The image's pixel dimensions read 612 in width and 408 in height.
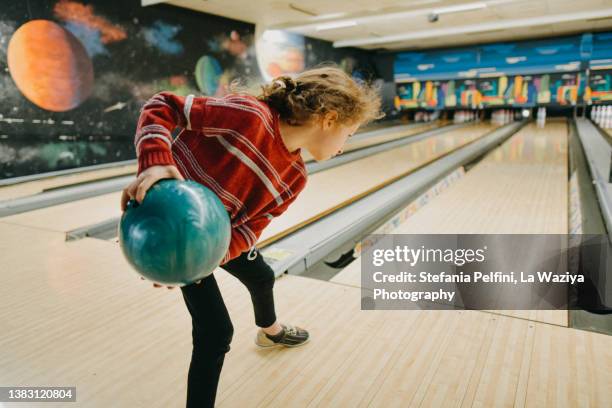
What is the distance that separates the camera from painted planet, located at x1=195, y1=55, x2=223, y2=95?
21.9 feet

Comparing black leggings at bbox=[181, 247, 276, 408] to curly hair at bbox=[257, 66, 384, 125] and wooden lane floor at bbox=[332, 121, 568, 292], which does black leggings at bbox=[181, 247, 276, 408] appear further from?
wooden lane floor at bbox=[332, 121, 568, 292]

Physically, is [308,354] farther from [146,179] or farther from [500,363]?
[146,179]

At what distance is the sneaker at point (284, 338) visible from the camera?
1.44m

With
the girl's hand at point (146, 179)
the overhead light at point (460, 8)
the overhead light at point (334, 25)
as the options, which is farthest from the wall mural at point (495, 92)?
the girl's hand at point (146, 179)

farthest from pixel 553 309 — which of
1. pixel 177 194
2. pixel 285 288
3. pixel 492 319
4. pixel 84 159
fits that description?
pixel 84 159

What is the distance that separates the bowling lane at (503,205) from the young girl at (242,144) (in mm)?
1053

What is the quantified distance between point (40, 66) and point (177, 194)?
503 cm

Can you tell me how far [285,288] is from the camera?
1906 mm

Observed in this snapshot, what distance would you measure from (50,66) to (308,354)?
4833mm

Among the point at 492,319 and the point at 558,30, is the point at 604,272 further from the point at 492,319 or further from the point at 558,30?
the point at 558,30

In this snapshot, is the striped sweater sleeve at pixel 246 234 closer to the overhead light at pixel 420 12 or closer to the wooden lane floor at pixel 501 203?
the wooden lane floor at pixel 501 203

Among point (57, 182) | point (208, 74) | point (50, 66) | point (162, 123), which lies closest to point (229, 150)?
point (162, 123)

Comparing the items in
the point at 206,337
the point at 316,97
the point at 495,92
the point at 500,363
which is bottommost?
the point at 500,363

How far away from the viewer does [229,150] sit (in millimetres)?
919
